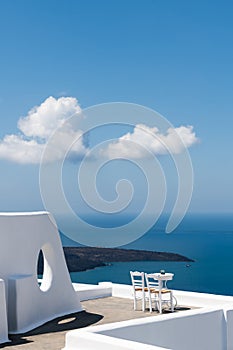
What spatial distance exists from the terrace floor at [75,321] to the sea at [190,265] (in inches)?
138

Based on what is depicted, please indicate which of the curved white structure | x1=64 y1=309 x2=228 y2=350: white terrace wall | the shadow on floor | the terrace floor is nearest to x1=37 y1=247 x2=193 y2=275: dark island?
the terrace floor

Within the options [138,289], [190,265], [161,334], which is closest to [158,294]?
[138,289]

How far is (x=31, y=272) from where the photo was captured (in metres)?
12.2

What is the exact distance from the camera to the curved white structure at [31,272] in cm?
1166

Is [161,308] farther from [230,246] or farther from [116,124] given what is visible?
[230,246]

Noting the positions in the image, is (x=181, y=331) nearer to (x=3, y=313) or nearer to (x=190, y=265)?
(x=3, y=313)

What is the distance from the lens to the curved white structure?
11.7 metres

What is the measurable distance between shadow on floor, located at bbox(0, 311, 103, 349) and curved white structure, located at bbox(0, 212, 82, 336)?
0.63ft

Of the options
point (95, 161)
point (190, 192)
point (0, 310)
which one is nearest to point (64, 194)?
point (95, 161)

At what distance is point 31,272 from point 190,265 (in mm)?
23556

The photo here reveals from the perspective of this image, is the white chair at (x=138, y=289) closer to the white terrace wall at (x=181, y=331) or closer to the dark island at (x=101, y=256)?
the white terrace wall at (x=181, y=331)

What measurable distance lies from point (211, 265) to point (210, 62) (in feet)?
39.8

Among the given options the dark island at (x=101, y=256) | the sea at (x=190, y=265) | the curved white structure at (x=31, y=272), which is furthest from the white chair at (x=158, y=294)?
the dark island at (x=101, y=256)

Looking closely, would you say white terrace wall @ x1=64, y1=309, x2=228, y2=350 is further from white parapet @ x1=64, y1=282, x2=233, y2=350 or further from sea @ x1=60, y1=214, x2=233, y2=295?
sea @ x1=60, y1=214, x2=233, y2=295
